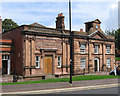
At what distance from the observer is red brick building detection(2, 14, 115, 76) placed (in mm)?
26422

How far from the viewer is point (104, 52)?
120 feet

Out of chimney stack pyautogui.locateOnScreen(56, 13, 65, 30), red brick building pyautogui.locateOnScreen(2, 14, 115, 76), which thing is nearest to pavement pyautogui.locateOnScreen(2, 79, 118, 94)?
red brick building pyautogui.locateOnScreen(2, 14, 115, 76)

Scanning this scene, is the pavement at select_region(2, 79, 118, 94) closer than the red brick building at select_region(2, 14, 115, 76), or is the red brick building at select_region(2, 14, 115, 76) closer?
the pavement at select_region(2, 79, 118, 94)

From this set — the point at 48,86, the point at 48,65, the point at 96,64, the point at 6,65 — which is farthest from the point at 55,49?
the point at 96,64

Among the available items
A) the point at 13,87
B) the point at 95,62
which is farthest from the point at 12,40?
the point at 95,62

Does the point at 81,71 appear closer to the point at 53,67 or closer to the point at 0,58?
the point at 53,67

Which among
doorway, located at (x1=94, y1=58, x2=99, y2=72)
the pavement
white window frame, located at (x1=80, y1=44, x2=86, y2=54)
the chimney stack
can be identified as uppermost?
the chimney stack

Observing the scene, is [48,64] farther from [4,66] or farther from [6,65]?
[4,66]

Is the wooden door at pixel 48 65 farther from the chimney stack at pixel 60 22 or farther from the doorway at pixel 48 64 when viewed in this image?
the chimney stack at pixel 60 22

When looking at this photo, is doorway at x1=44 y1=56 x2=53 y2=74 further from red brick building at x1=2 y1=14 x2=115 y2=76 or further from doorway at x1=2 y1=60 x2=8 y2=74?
Answer: doorway at x1=2 y1=60 x2=8 y2=74

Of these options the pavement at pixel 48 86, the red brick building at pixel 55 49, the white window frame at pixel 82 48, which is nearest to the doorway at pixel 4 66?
the red brick building at pixel 55 49

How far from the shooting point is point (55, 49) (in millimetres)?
28969

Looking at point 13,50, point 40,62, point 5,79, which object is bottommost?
point 5,79

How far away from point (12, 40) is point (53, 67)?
736 centimetres
